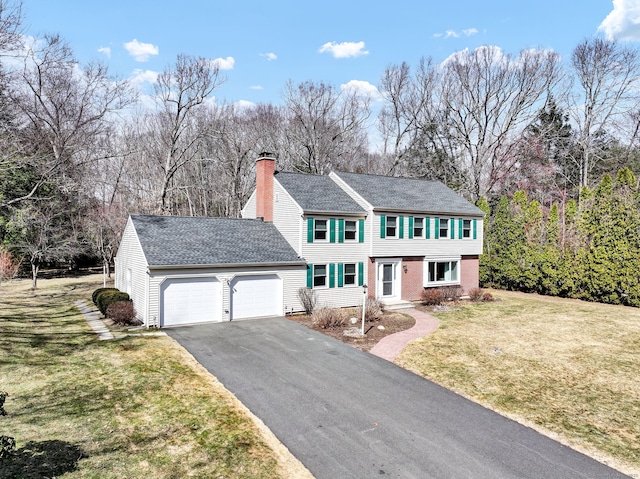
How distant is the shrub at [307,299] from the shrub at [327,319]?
7.13 ft

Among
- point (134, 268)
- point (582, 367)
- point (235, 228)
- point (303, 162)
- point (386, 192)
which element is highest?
point (303, 162)

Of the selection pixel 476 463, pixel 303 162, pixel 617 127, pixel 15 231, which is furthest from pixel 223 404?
pixel 617 127

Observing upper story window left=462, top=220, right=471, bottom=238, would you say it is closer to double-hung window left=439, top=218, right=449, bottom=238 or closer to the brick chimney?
double-hung window left=439, top=218, right=449, bottom=238

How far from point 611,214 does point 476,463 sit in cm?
2148

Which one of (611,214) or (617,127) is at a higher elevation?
(617,127)

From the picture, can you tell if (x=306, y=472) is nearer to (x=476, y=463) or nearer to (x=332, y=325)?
(x=476, y=463)

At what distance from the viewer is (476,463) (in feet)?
22.5

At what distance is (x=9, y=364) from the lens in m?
11.4

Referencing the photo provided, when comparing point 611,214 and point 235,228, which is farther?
point 611,214

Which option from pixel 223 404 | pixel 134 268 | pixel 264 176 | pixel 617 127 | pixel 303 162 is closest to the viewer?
pixel 223 404

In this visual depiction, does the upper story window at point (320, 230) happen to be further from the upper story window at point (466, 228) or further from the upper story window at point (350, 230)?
the upper story window at point (466, 228)

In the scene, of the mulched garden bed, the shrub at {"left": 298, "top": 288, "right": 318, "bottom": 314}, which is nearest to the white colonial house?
the shrub at {"left": 298, "top": 288, "right": 318, "bottom": 314}

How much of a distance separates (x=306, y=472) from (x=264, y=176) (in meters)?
17.4

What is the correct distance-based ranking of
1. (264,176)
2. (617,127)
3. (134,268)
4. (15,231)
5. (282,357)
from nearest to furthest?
(282,357) → (134,268) → (264,176) → (15,231) → (617,127)
